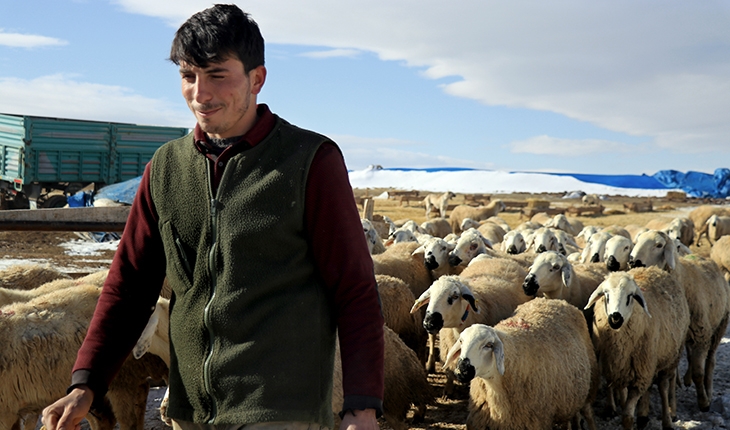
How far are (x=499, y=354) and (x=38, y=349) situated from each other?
3.19 metres

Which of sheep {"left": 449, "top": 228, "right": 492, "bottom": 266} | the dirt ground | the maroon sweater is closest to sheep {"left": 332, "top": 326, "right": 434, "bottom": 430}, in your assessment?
the dirt ground

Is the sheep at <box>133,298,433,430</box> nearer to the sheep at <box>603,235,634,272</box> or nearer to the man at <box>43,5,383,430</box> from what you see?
the man at <box>43,5,383,430</box>

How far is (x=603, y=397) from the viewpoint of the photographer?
755 cm

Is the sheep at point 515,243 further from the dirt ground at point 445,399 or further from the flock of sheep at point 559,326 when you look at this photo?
the dirt ground at point 445,399

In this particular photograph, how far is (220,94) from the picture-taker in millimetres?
1779

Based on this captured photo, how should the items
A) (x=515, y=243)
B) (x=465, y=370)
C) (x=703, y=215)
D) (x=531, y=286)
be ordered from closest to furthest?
(x=465, y=370)
(x=531, y=286)
(x=515, y=243)
(x=703, y=215)

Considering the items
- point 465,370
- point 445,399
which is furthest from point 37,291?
point 445,399

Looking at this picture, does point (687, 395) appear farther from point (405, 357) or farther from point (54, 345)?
point (54, 345)

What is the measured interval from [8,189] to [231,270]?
21.1 metres

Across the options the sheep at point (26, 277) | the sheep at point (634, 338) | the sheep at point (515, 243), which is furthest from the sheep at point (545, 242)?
the sheep at point (26, 277)

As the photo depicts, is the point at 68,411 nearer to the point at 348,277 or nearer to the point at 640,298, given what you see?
the point at 348,277

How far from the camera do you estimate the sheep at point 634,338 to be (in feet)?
A: 20.3

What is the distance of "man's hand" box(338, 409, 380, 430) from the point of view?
164cm

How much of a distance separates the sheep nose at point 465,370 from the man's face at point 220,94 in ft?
11.0
